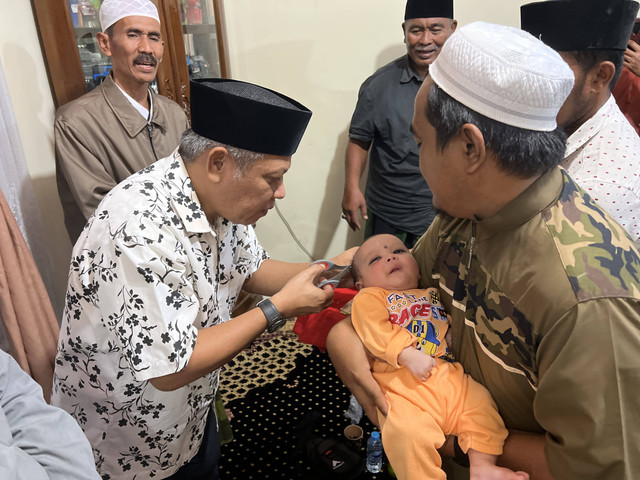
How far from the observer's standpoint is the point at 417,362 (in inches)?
49.4

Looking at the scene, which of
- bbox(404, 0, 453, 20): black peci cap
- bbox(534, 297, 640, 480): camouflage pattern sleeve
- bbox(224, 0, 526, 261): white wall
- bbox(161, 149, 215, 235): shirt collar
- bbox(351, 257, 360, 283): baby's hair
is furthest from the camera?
bbox(224, 0, 526, 261): white wall

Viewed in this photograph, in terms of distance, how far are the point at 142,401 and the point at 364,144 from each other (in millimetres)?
2219

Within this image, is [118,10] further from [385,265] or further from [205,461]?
[205,461]

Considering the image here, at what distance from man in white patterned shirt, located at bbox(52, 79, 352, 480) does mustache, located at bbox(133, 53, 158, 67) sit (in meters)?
1.19

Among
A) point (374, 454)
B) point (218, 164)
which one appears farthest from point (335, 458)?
point (218, 164)

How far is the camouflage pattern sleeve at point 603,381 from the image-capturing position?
0.81 meters

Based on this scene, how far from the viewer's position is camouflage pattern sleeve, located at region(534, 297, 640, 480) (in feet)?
2.66

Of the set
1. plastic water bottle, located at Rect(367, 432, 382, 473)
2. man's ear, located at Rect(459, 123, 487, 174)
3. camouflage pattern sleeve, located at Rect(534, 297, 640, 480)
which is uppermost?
man's ear, located at Rect(459, 123, 487, 174)

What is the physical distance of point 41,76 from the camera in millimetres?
2109

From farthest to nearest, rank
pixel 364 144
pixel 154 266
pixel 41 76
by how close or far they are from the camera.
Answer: pixel 364 144, pixel 41 76, pixel 154 266

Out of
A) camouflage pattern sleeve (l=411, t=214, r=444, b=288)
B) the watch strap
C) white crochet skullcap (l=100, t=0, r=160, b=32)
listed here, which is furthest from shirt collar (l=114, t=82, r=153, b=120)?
camouflage pattern sleeve (l=411, t=214, r=444, b=288)

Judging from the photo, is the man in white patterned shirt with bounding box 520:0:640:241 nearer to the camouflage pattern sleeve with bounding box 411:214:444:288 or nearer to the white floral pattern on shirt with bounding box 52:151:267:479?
the camouflage pattern sleeve with bounding box 411:214:444:288

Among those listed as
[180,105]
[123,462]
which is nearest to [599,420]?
[123,462]

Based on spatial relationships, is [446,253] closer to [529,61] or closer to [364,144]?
[529,61]
